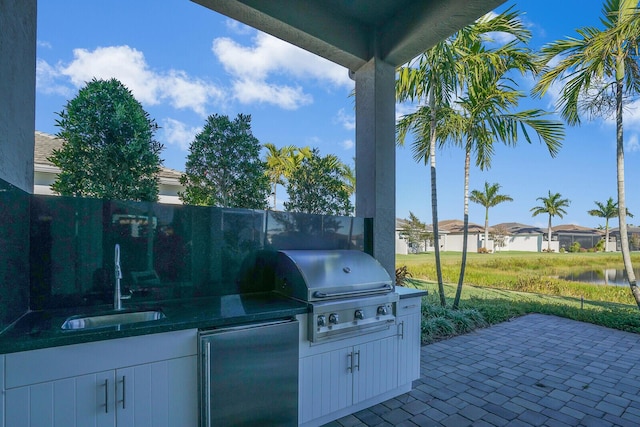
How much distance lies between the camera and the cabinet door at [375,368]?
7.95 ft

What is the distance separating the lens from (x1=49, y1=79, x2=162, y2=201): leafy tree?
2305 mm

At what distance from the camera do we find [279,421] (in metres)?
2.00

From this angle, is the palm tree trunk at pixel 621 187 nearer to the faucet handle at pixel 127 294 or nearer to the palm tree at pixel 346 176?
the palm tree at pixel 346 176

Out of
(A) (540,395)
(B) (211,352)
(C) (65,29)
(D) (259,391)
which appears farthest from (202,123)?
(A) (540,395)

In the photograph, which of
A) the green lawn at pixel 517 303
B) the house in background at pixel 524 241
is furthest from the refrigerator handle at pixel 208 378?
the house in background at pixel 524 241

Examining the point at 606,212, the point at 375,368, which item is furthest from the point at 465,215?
the point at 606,212

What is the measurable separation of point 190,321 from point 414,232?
16.7 meters

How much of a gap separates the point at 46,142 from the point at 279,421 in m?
4.16

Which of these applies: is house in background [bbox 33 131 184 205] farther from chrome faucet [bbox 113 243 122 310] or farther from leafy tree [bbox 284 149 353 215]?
leafy tree [bbox 284 149 353 215]

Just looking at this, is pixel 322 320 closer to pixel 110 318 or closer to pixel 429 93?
pixel 110 318

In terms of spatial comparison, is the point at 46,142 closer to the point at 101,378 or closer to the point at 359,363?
the point at 101,378

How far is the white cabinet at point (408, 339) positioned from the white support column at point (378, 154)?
1.92 ft

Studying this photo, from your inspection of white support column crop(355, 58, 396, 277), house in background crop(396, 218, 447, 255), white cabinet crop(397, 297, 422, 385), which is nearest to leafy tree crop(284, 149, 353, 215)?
white support column crop(355, 58, 396, 277)

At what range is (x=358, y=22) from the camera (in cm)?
319
